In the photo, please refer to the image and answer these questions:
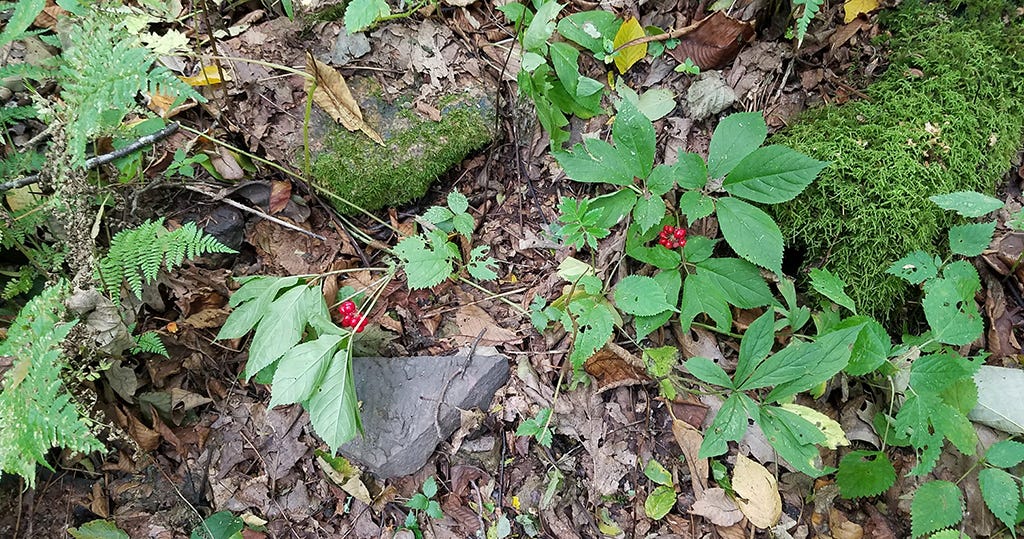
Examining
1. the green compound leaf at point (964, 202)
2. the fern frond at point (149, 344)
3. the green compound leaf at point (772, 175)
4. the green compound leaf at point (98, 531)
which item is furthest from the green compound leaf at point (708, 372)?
the green compound leaf at point (98, 531)

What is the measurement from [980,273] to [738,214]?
3.72 ft

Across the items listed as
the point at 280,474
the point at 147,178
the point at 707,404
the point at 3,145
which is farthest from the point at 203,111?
the point at 707,404

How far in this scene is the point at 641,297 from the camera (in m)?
2.26

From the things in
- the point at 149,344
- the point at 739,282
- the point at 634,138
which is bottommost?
the point at 149,344

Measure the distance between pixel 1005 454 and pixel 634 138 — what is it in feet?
5.55

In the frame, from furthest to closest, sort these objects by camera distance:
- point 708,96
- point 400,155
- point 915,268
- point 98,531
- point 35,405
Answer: point 400,155 → point 708,96 → point 98,531 → point 915,268 → point 35,405

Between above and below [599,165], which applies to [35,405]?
below

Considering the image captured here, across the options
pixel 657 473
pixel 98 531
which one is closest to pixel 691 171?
pixel 657 473

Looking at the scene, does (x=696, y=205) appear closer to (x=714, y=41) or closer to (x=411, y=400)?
(x=714, y=41)

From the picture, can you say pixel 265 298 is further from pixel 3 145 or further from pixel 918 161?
pixel 918 161

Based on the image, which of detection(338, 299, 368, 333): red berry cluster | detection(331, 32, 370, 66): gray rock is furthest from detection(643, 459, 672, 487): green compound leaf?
detection(331, 32, 370, 66): gray rock

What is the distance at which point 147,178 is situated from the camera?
9.05 feet

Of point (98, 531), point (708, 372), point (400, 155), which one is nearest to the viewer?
point (708, 372)

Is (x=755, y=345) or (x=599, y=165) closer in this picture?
(x=755, y=345)
